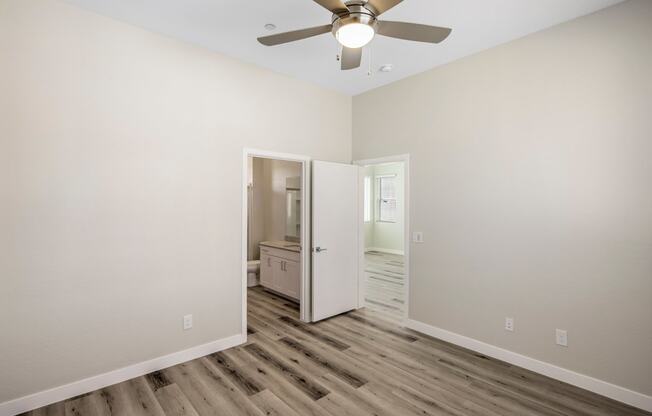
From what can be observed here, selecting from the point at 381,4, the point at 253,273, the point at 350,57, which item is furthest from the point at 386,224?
the point at 381,4

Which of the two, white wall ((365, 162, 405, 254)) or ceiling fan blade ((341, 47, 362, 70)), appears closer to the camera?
ceiling fan blade ((341, 47, 362, 70))

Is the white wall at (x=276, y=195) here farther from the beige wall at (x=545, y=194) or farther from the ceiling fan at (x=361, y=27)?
the ceiling fan at (x=361, y=27)

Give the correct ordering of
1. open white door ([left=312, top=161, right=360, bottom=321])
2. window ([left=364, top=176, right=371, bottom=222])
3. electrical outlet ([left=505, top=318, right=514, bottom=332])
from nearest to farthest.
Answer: electrical outlet ([left=505, top=318, right=514, bottom=332]) → open white door ([left=312, top=161, right=360, bottom=321]) → window ([left=364, top=176, right=371, bottom=222])

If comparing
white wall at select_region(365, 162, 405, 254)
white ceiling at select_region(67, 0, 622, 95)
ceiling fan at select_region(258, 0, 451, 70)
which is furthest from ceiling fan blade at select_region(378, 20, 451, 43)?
white wall at select_region(365, 162, 405, 254)

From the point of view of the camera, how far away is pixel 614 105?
8.14 feet

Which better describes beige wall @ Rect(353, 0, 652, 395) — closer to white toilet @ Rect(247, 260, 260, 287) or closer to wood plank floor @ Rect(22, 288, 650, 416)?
wood plank floor @ Rect(22, 288, 650, 416)

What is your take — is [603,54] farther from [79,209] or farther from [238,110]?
[79,209]

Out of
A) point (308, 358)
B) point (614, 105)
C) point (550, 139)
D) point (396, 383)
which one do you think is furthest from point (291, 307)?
point (614, 105)

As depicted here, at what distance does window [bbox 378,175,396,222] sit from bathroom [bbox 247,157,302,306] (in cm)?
432

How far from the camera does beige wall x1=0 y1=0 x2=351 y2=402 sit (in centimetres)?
229

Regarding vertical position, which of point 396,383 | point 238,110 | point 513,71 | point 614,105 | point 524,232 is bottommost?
point 396,383

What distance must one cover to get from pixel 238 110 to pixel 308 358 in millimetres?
2648

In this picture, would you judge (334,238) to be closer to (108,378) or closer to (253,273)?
(253,273)

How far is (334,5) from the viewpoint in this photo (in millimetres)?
1755
